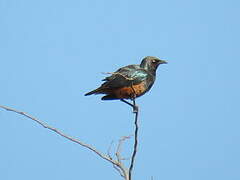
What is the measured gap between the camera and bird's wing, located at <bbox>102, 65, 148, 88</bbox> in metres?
5.07

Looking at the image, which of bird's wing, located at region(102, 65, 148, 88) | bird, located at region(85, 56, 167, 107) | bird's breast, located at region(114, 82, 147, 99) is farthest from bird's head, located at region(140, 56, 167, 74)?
bird's breast, located at region(114, 82, 147, 99)

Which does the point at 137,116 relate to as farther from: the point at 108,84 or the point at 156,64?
the point at 156,64

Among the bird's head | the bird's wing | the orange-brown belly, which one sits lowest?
the orange-brown belly

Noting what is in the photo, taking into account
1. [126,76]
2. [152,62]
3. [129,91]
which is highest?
[152,62]

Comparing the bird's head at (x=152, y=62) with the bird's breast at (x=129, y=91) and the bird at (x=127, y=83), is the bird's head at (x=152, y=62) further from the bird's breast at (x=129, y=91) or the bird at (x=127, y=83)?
the bird's breast at (x=129, y=91)

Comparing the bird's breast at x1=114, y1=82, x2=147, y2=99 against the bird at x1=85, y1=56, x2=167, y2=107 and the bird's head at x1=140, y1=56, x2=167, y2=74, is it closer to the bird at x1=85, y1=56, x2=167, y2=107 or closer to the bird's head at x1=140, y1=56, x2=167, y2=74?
the bird at x1=85, y1=56, x2=167, y2=107

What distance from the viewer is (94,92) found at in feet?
17.1

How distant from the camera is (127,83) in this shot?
507cm

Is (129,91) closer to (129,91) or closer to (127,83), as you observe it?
(129,91)

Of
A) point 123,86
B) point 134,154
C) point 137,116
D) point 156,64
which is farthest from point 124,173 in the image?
point 156,64

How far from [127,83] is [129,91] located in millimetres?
111

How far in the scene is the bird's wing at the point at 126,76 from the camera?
16.6 feet

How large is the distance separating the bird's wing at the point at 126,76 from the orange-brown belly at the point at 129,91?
51mm

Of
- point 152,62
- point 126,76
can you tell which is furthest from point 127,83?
point 152,62
